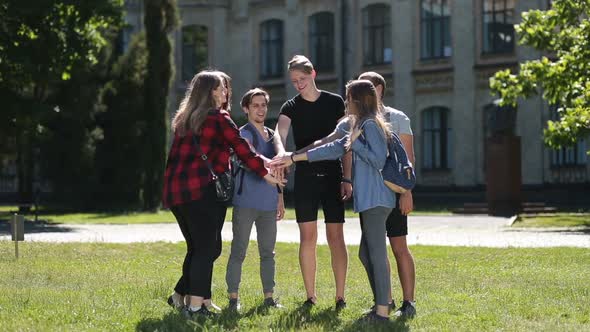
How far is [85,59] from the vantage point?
3012 centimetres

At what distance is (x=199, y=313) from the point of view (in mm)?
9008

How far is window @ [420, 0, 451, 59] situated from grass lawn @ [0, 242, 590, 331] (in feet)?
83.7

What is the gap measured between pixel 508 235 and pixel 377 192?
13.1 m

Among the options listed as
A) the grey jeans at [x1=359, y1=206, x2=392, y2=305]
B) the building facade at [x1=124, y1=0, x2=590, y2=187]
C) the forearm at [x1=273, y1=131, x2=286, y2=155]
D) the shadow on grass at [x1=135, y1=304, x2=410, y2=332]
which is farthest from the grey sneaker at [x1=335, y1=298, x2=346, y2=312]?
the building facade at [x1=124, y1=0, x2=590, y2=187]

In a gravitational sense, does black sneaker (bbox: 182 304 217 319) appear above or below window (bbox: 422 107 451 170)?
below

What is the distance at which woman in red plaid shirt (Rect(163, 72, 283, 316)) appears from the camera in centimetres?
908

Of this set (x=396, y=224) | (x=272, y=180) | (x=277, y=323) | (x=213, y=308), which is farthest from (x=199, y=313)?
(x=396, y=224)

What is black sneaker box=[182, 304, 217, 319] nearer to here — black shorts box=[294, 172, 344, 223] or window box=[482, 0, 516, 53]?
black shorts box=[294, 172, 344, 223]

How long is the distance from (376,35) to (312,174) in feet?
114

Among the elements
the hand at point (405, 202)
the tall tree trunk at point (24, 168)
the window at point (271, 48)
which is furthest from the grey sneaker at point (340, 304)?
the window at point (271, 48)

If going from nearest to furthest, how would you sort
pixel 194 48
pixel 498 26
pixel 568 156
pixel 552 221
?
1. pixel 552 221
2. pixel 568 156
3. pixel 498 26
4. pixel 194 48

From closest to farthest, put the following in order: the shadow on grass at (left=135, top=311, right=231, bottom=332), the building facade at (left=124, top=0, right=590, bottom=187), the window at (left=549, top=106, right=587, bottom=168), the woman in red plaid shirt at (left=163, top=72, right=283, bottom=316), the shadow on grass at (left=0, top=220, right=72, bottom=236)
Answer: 1. the shadow on grass at (left=135, top=311, right=231, bottom=332)
2. the woman in red plaid shirt at (left=163, top=72, right=283, bottom=316)
3. the shadow on grass at (left=0, top=220, right=72, bottom=236)
4. the window at (left=549, top=106, right=587, bottom=168)
5. the building facade at (left=124, top=0, right=590, bottom=187)

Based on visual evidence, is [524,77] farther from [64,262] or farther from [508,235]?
[64,262]

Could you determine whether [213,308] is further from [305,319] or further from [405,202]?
[405,202]
